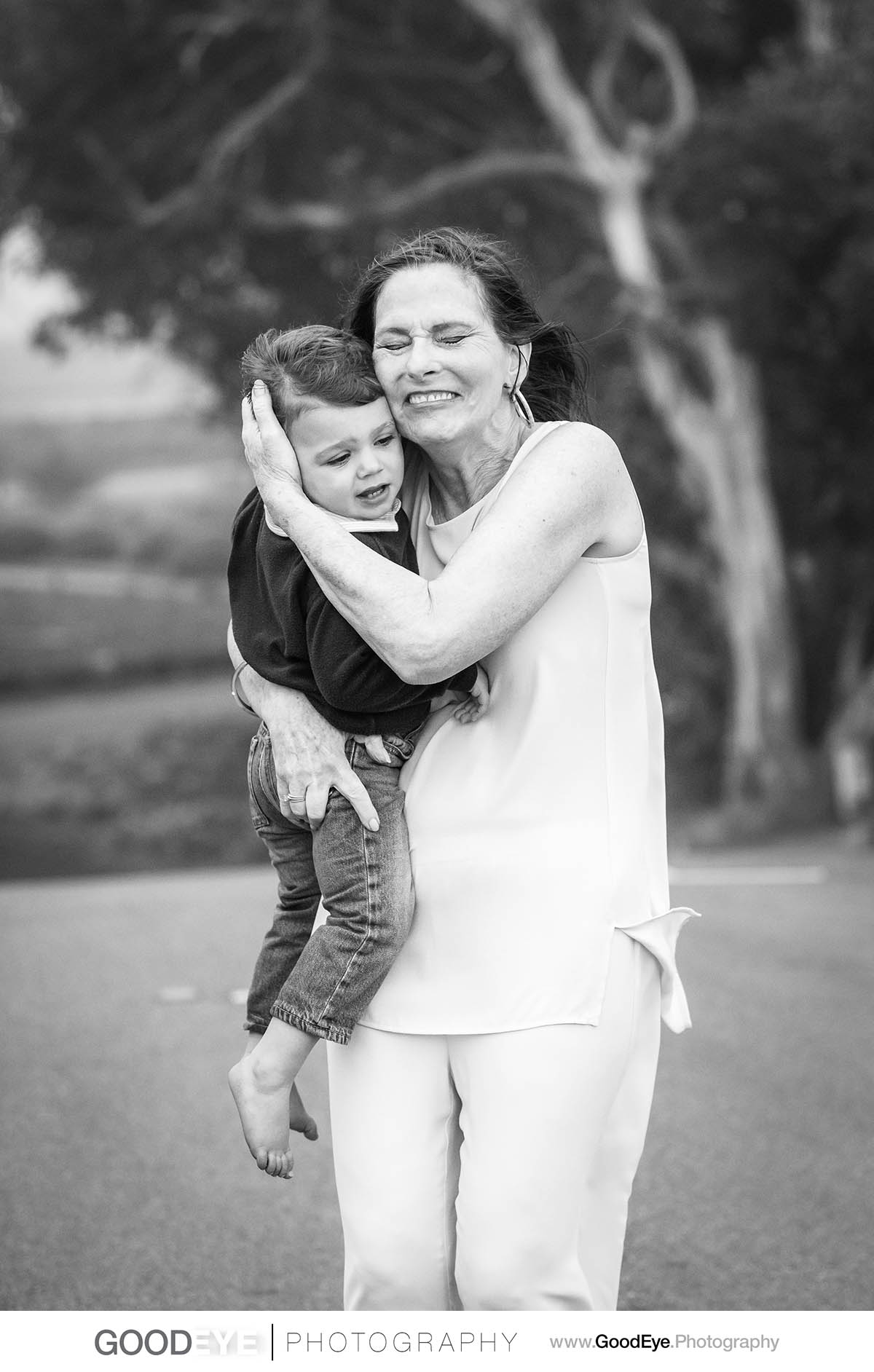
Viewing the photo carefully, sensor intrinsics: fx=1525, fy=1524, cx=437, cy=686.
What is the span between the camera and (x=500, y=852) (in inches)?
74.6

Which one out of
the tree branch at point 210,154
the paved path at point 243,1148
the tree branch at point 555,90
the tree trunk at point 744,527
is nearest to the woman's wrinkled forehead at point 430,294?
the paved path at point 243,1148

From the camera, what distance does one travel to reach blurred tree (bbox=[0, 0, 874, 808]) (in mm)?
11570

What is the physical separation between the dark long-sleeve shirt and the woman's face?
5.7 inches

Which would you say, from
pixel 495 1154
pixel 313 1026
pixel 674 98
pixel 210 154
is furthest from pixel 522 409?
pixel 674 98

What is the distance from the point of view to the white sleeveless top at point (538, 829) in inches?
73.9

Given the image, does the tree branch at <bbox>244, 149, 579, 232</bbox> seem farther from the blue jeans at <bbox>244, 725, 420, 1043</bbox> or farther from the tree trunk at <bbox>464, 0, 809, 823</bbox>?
the blue jeans at <bbox>244, 725, 420, 1043</bbox>

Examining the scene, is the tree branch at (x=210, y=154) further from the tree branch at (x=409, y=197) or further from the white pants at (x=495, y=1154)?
the white pants at (x=495, y=1154)

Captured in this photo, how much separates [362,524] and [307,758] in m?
0.30

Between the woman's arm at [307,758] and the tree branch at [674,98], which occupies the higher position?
the tree branch at [674,98]

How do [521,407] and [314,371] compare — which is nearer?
[314,371]

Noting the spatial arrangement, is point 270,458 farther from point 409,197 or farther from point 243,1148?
point 409,197
